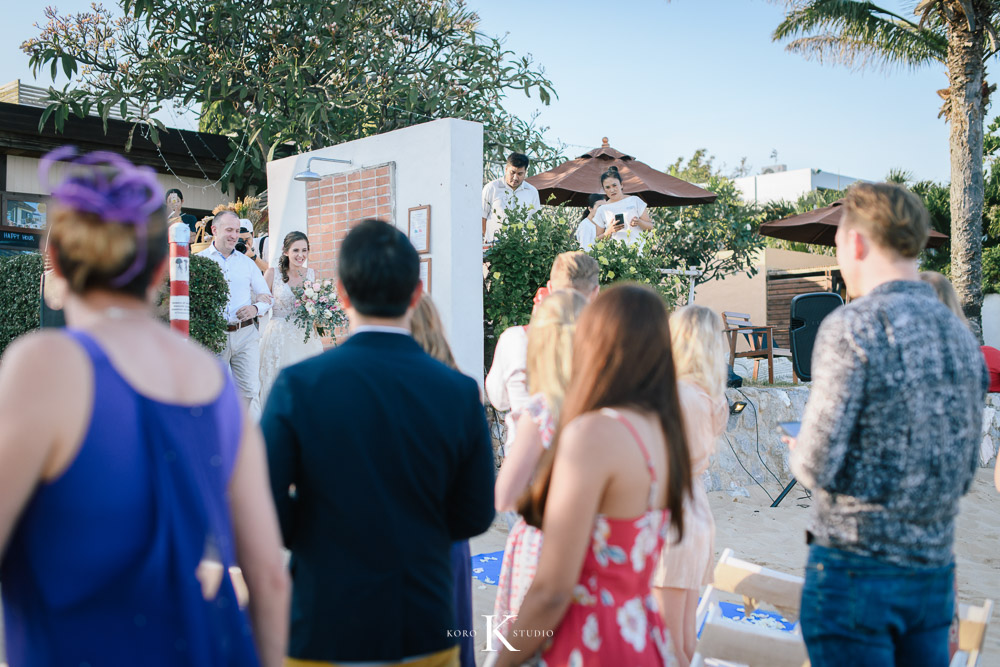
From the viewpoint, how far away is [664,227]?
1229 cm

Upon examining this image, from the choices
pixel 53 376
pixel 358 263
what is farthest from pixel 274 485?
pixel 53 376

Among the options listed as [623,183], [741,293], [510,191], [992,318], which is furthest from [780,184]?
[510,191]

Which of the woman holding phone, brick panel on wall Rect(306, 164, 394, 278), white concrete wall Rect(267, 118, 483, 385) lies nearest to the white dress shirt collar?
white concrete wall Rect(267, 118, 483, 385)

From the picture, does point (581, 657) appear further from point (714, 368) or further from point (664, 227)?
point (664, 227)

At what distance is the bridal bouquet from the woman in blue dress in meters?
5.28

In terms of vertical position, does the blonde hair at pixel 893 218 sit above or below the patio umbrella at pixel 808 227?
below

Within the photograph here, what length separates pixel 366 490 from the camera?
1.84 meters

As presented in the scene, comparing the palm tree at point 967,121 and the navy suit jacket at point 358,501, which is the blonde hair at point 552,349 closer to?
the navy suit jacket at point 358,501

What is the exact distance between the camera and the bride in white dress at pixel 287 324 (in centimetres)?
682

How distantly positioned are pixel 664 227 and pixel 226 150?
680 centimetres

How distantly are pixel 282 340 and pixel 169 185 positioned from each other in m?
7.23

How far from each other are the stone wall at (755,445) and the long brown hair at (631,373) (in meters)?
6.11

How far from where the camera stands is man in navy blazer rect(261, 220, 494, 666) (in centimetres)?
183

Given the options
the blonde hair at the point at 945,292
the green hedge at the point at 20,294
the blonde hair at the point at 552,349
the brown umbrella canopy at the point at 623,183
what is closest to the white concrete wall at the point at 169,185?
the green hedge at the point at 20,294
